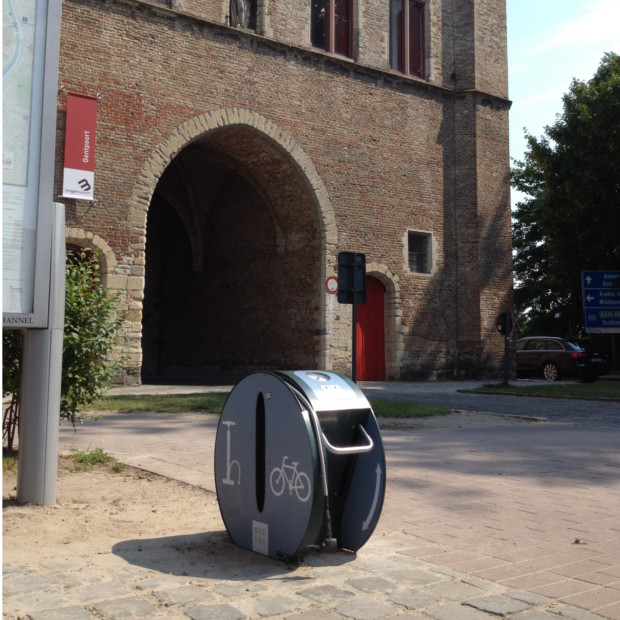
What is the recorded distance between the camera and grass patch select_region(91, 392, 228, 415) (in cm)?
1098

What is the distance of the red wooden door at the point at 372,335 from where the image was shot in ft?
67.7

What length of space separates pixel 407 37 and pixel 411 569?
20.5m

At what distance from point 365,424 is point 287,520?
646 millimetres

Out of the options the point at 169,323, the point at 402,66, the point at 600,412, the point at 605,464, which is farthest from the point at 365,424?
the point at 169,323

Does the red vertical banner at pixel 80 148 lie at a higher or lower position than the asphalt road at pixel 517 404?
higher

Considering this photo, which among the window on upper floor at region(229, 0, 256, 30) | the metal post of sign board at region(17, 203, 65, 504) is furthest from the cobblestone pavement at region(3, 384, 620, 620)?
the window on upper floor at region(229, 0, 256, 30)

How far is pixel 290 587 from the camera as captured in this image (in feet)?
10.5

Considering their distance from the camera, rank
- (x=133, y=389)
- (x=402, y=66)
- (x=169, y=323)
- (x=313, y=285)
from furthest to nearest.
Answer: (x=169, y=323), (x=402, y=66), (x=313, y=285), (x=133, y=389)

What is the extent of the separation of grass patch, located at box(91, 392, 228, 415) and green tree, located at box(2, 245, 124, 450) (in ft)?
13.7

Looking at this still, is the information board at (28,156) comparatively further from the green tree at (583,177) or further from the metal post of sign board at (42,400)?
the green tree at (583,177)

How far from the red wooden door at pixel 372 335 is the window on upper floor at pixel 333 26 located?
668cm

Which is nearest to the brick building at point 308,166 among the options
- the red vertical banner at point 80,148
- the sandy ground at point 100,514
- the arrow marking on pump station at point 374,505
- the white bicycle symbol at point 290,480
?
the red vertical banner at point 80,148

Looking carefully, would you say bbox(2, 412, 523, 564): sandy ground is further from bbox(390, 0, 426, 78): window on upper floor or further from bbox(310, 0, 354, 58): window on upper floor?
bbox(390, 0, 426, 78): window on upper floor

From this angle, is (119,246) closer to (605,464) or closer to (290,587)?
(605,464)
